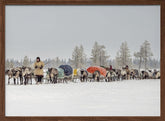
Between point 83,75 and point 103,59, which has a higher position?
point 103,59

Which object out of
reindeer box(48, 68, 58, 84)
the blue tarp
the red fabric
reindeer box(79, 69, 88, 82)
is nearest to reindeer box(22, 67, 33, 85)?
reindeer box(48, 68, 58, 84)

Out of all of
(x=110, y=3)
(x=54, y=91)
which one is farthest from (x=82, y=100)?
(x=110, y=3)

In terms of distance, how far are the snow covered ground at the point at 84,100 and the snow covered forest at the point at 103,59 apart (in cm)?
26

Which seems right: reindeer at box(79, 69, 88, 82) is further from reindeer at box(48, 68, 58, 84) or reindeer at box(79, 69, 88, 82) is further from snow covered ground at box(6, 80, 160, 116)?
reindeer at box(48, 68, 58, 84)

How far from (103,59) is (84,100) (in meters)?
0.56

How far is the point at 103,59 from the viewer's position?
14.2 feet

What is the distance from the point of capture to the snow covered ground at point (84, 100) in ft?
13.8

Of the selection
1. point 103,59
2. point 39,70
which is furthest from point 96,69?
point 39,70

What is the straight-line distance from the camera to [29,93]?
427 cm

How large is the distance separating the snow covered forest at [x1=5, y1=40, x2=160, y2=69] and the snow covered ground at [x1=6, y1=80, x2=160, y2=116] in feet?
0.85

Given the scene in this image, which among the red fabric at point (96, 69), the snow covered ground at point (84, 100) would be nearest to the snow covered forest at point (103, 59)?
the red fabric at point (96, 69)

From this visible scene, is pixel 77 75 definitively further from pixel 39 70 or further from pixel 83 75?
pixel 39 70

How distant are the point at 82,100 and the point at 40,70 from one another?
0.64 metres
